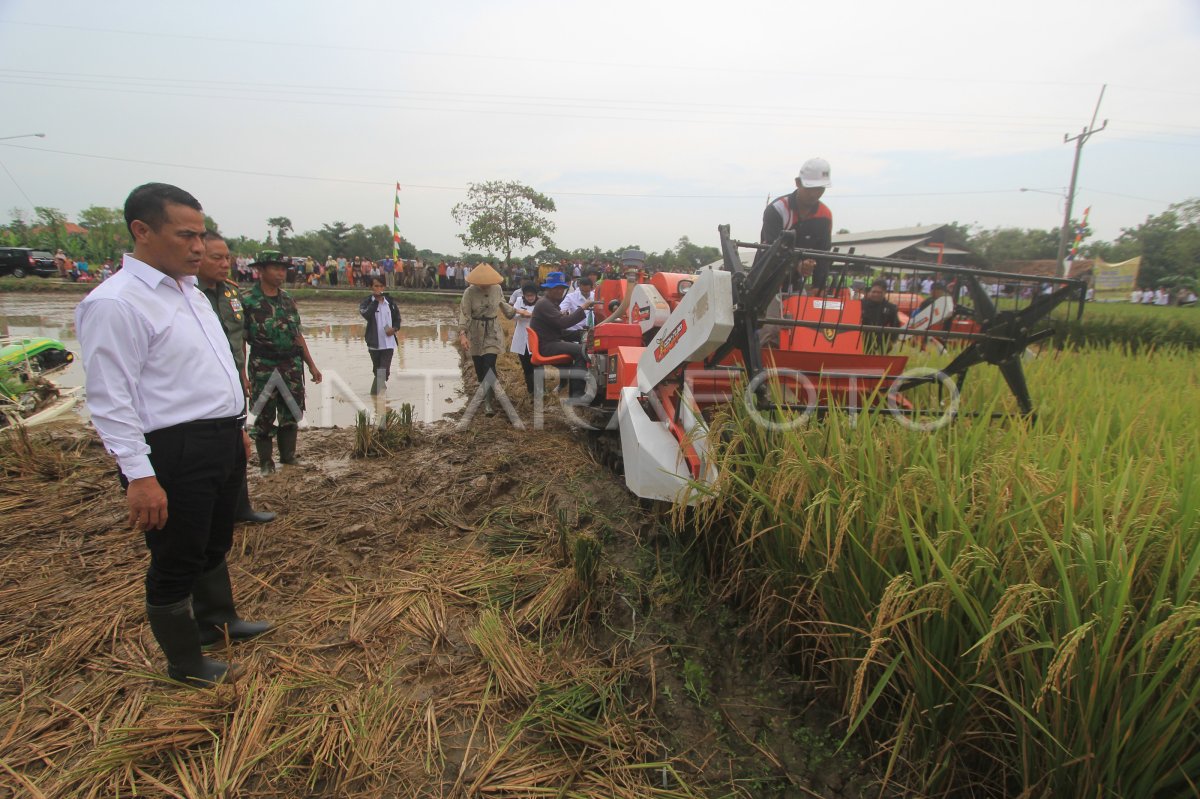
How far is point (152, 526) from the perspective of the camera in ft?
6.11

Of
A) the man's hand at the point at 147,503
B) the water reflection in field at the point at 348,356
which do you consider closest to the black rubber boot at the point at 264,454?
the water reflection in field at the point at 348,356

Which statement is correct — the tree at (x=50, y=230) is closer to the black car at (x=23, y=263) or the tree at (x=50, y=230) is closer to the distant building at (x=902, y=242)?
the black car at (x=23, y=263)

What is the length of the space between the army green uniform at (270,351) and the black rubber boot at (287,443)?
0.21ft

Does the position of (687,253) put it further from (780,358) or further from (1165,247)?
(780,358)

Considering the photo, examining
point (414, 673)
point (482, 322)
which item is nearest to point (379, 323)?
point (482, 322)

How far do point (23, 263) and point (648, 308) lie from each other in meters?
33.9

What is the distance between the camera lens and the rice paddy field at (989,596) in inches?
48.9

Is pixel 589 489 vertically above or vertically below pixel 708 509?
below

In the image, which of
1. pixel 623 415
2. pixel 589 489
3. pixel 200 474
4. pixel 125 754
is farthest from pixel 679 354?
pixel 125 754

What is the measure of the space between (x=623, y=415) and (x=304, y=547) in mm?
2020

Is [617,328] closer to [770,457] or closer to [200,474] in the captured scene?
[770,457]

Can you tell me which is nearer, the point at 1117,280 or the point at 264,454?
the point at 264,454

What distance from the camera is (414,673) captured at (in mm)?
2213

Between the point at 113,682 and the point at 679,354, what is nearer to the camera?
the point at 113,682
